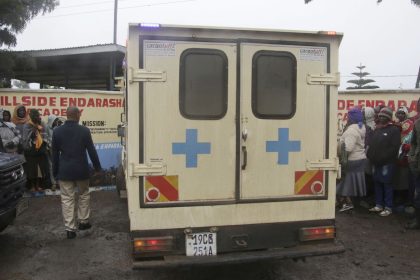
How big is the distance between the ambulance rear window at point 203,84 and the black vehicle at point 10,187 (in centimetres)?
272

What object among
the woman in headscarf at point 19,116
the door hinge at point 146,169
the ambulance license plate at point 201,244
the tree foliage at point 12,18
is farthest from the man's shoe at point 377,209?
the tree foliage at point 12,18

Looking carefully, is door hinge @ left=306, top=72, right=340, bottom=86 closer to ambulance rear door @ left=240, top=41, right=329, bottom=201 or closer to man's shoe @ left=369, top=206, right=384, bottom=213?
ambulance rear door @ left=240, top=41, right=329, bottom=201

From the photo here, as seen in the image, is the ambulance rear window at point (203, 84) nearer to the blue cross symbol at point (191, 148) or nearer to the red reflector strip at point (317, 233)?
the blue cross symbol at point (191, 148)

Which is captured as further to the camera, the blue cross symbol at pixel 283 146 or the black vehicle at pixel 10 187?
the black vehicle at pixel 10 187

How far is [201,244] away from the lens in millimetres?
4301

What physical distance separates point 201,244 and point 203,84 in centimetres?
155

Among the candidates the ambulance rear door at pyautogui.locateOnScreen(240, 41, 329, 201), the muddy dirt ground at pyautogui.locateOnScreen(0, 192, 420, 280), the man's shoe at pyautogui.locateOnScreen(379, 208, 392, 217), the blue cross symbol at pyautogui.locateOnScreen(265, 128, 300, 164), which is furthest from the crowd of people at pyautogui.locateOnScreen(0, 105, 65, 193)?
the man's shoe at pyautogui.locateOnScreen(379, 208, 392, 217)

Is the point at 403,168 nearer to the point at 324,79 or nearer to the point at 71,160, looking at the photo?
the point at 324,79

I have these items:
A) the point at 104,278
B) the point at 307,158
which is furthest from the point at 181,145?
the point at 104,278

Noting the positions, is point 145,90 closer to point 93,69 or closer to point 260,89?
point 260,89

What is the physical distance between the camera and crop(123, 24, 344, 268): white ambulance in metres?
4.17

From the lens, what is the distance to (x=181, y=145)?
426 centimetres

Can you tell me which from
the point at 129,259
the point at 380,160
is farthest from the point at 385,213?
the point at 129,259

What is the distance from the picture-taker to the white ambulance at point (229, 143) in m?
4.17
